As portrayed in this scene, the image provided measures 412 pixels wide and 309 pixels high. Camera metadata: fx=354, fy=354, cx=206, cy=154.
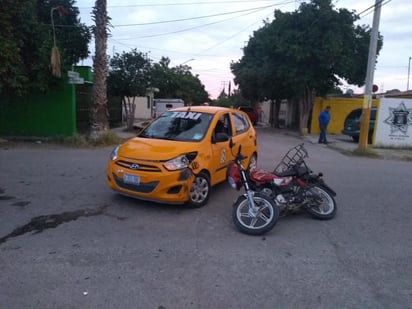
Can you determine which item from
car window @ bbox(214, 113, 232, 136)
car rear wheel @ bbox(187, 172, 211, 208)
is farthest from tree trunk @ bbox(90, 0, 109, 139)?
car rear wheel @ bbox(187, 172, 211, 208)

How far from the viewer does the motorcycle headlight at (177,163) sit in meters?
5.43

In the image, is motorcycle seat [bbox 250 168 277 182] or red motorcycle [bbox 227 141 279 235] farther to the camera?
motorcycle seat [bbox 250 168 277 182]

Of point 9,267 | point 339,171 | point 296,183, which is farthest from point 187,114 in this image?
point 339,171

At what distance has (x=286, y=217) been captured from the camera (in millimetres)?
5598

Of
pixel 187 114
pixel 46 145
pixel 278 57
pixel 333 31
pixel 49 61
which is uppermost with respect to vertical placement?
pixel 333 31

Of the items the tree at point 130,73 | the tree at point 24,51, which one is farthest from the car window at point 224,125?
the tree at point 130,73

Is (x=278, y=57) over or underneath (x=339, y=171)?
over

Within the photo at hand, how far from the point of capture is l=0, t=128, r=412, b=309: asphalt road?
3299 mm

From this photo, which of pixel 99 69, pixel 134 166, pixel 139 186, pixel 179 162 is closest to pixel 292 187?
pixel 179 162

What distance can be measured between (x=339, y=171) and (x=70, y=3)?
1643 cm

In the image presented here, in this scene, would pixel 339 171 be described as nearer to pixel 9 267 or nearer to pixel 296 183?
pixel 296 183

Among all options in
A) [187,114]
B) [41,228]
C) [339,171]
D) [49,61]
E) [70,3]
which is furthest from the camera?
[70,3]

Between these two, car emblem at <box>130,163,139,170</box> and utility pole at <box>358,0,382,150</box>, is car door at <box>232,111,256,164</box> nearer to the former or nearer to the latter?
car emblem at <box>130,163,139,170</box>

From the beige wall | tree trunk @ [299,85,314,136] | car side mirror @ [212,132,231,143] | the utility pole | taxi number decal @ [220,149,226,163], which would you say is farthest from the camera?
the beige wall
